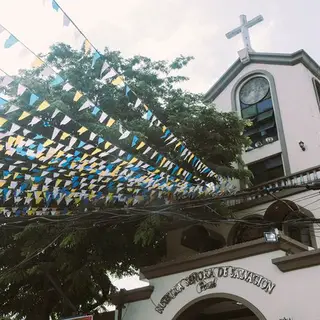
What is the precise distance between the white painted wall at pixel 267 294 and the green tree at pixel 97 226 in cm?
169

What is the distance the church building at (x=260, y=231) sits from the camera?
27.9ft

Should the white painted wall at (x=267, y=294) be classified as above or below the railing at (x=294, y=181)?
below

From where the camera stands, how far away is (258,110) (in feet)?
58.0

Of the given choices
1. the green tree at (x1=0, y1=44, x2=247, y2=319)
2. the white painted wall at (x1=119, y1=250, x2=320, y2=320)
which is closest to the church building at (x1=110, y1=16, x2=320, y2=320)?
the white painted wall at (x1=119, y1=250, x2=320, y2=320)

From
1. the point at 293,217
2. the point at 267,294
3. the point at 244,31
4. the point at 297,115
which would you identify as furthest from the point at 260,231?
the point at 244,31

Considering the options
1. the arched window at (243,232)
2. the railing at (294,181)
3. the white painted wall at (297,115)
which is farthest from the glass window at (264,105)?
the arched window at (243,232)

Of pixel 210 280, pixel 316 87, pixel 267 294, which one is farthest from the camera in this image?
pixel 316 87

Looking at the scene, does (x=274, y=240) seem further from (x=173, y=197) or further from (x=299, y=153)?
(x=299, y=153)

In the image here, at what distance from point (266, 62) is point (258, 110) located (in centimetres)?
235

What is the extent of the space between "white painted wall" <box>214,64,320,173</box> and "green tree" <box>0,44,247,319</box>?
268 cm

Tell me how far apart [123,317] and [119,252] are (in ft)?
6.82

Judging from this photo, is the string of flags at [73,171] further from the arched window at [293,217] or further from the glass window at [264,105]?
the glass window at [264,105]

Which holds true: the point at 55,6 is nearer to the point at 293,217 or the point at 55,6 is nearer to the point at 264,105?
the point at 293,217

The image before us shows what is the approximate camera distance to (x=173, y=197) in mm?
11641
